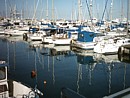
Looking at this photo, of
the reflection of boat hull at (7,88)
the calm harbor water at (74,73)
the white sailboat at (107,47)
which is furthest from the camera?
the white sailboat at (107,47)

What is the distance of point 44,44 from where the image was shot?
157ft

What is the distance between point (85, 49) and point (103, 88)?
20981 millimetres

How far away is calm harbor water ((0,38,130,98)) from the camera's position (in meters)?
18.2

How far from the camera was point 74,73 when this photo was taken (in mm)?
24125

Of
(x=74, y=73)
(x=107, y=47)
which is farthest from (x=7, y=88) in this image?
(x=107, y=47)

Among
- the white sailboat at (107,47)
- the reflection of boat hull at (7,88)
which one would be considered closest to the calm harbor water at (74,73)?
the white sailboat at (107,47)

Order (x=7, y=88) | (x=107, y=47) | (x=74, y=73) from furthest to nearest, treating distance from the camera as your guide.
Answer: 1. (x=107, y=47)
2. (x=74, y=73)
3. (x=7, y=88)

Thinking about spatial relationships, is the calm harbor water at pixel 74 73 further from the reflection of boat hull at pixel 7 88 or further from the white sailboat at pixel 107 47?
the reflection of boat hull at pixel 7 88

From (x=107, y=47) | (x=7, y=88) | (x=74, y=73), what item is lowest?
(x=74, y=73)

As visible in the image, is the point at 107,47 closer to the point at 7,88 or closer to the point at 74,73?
the point at 74,73

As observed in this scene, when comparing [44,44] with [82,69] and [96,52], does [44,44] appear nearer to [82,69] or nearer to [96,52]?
[96,52]

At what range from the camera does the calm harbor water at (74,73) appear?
719 inches

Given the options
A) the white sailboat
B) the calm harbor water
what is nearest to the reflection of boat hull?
the calm harbor water

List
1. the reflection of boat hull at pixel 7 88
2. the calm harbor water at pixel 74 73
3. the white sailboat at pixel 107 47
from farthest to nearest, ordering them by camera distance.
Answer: the white sailboat at pixel 107 47 → the calm harbor water at pixel 74 73 → the reflection of boat hull at pixel 7 88
